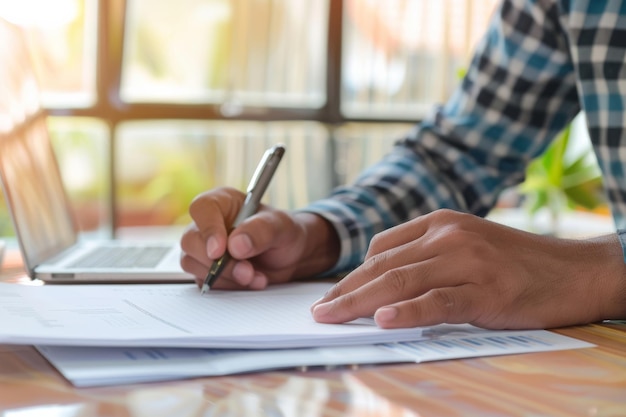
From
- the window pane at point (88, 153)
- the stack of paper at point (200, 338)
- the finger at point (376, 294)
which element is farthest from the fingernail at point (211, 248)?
the window pane at point (88, 153)

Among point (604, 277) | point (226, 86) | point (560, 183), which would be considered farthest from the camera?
point (226, 86)

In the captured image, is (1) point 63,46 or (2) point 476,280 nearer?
(2) point 476,280

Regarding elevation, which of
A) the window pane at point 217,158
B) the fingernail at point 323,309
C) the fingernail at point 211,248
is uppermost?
the fingernail at point 211,248

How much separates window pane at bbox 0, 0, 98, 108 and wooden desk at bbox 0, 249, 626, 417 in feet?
9.78

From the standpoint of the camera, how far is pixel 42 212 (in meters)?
1.10

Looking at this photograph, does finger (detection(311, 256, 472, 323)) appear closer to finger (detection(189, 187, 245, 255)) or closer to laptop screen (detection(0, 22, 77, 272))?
finger (detection(189, 187, 245, 255))

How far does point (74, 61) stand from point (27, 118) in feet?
8.38

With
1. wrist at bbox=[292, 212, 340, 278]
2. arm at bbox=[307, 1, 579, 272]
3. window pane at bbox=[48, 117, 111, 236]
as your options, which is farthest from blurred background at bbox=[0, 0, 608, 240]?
wrist at bbox=[292, 212, 340, 278]

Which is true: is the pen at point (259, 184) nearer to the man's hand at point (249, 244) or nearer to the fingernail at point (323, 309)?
the man's hand at point (249, 244)

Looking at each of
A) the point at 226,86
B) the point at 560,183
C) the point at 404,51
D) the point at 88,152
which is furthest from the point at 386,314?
the point at 404,51

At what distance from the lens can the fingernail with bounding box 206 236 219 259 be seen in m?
0.88

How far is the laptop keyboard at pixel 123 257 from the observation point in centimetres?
103

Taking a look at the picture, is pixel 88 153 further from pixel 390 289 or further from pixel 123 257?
pixel 390 289

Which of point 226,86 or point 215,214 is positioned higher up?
point 226,86
